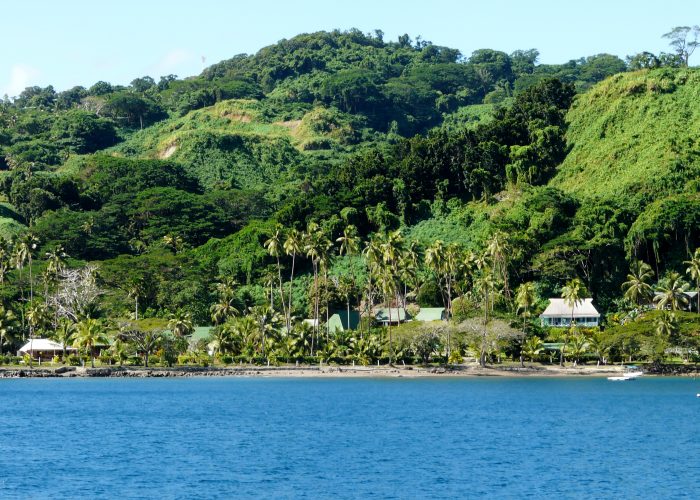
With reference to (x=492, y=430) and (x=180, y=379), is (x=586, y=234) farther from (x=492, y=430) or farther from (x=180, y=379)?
(x=492, y=430)

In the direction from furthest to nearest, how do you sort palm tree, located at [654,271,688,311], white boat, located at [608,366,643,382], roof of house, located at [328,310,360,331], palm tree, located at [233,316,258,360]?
roof of house, located at [328,310,360,331], palm tree, located at [233,316,258,360], palm tree, located at [654,271,688,311], white boat, located at [608,366,643,382]

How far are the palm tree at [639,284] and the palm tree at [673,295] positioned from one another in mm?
2303

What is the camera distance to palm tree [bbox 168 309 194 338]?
440 ft

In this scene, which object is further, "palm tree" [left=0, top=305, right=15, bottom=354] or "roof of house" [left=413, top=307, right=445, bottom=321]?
"roof of house" [left=413, top=307, right=445, bottom=321]

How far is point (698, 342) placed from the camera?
121m

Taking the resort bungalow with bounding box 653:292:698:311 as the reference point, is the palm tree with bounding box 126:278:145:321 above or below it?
above

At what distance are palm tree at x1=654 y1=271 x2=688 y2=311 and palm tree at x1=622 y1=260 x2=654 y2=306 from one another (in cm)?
230

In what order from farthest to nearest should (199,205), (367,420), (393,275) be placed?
(199,205) → (393,275) → (367,420)

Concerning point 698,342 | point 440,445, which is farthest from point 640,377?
point 440,445

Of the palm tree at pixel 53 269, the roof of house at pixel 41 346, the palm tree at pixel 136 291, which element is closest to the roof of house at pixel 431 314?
the palm tree at pixel 136 291

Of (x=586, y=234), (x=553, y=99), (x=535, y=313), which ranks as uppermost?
(x=553, y=99)

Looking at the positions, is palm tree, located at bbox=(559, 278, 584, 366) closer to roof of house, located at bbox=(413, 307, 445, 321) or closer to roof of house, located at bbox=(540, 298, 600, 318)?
roof of house, located at bbox=(540, 298, 600, 318)

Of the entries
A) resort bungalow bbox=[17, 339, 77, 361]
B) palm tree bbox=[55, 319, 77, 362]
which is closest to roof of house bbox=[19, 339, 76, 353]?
resort bungalow bbox=[17, 339, 77, 361]

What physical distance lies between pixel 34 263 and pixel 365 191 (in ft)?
175
